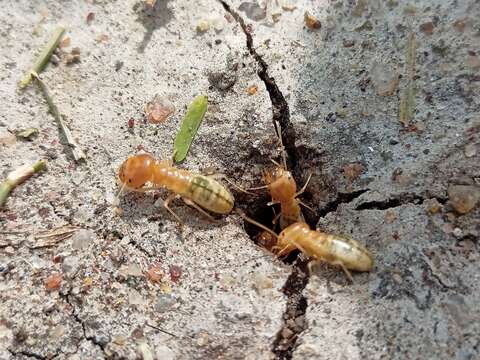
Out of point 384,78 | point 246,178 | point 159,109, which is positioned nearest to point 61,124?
point 159,109

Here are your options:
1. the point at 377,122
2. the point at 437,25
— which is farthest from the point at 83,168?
the point at 437,25

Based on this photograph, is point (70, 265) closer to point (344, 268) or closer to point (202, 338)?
point (202, 338)

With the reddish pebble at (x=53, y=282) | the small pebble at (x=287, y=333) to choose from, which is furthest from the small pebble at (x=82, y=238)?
the small pebble at (x=287, y=333)

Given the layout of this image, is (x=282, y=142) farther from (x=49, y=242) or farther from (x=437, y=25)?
(x=49, y=242)

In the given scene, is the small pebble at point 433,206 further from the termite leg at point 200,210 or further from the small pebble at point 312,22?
the small pebble at point 312,22

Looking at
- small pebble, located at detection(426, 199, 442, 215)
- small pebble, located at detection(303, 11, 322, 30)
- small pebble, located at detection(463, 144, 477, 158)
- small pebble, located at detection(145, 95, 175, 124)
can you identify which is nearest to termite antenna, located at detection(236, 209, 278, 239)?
small pebble, located at detection(145, 95, 175, 124)

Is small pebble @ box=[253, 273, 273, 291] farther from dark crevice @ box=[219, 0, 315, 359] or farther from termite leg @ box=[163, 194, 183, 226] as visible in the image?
termite leg @ box=[163, 194, 183, 226]
